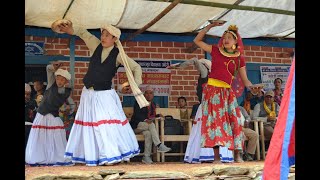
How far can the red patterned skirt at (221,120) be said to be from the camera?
622 centimetres

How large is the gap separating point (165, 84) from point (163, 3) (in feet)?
7.86

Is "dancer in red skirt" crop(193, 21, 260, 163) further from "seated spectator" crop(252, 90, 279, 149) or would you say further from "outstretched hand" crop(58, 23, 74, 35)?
"seated spectator" crop(252, 90, 279, 149)

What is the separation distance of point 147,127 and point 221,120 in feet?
6.79

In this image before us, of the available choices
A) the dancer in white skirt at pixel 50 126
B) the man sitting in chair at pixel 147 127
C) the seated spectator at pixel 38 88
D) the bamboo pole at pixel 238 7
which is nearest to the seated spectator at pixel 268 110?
the man sitting in chair at pixel 147 127

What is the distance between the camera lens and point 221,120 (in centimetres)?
629

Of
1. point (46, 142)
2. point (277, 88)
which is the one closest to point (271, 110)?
point (277, 88)

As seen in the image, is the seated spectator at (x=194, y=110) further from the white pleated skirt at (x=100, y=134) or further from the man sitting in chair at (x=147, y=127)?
the white pleated skirt at (x=100, y=134)

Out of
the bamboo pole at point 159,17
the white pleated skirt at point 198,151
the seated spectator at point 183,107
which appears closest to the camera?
the bamboo pole at point 159,17

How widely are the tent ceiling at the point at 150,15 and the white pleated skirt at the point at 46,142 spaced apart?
1467 millimetres
